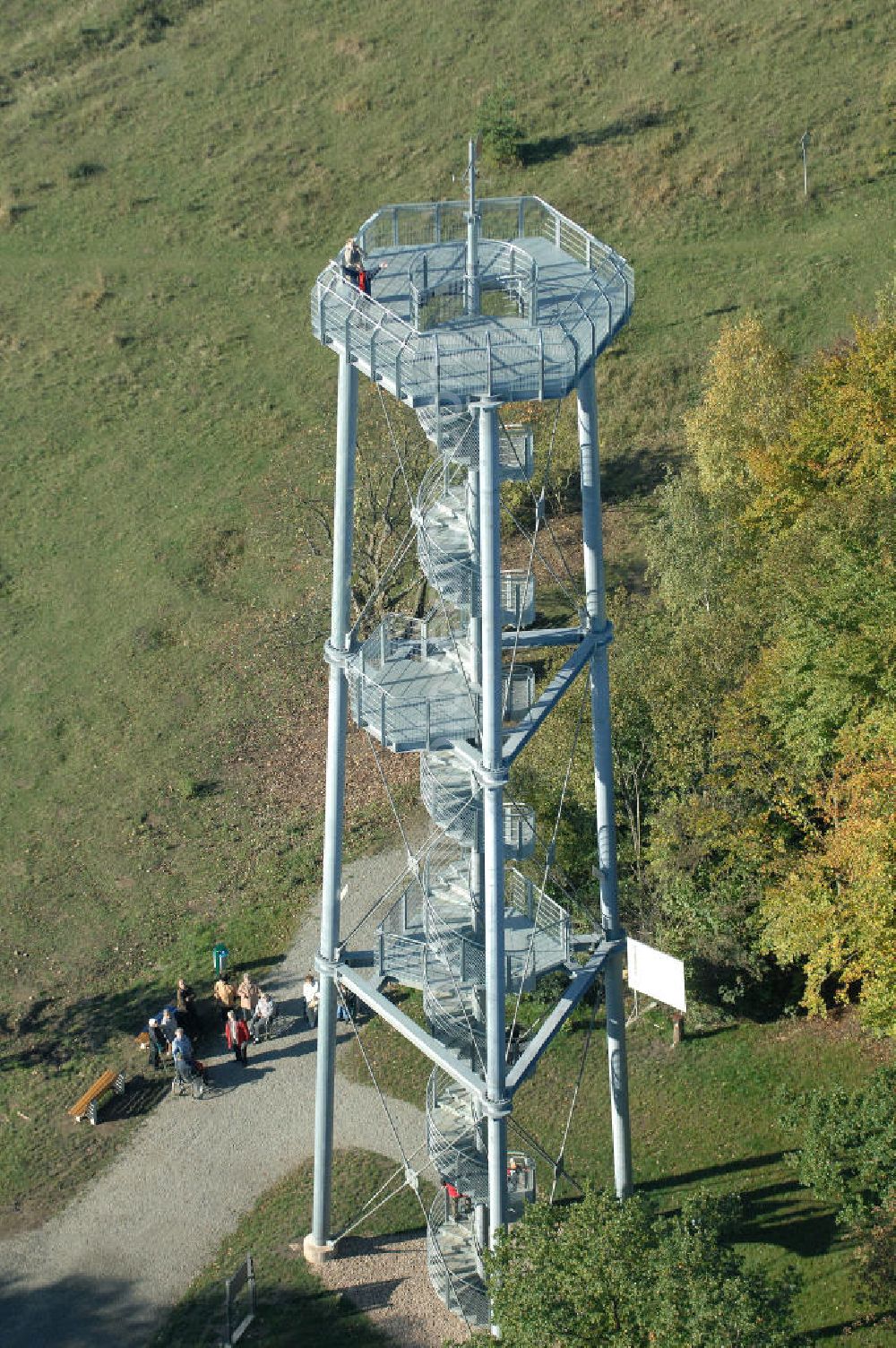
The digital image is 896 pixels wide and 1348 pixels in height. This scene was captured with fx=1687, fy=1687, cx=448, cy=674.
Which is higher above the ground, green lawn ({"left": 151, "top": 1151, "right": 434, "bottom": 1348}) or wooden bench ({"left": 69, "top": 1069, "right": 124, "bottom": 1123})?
Result: wooden bench ({"left": 69, "top": 1069, "right": 124, "bottom": 1123})

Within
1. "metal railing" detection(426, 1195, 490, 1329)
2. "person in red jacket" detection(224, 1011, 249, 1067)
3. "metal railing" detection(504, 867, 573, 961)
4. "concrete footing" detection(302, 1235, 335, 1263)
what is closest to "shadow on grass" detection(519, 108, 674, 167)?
"person in red jacket" detection(224, 1011, 249, 1067)

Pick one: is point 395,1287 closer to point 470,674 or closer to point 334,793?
point 334,793

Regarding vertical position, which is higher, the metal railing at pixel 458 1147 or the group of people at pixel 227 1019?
the group of people at pixel 227 1019

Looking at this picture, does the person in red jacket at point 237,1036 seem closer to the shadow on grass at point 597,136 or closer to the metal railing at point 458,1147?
the metal railing at point 458,1147

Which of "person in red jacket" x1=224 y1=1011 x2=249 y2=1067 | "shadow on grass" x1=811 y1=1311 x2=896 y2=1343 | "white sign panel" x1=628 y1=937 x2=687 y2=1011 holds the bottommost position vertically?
"shadow on grass" x1=811 y1=1311 x2=896 y2=1343

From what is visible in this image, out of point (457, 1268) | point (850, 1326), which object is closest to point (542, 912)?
point (457, 1268)

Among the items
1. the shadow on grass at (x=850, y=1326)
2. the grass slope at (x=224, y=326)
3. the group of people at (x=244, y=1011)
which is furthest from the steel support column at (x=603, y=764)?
the grass slope at (x=224, y=326)

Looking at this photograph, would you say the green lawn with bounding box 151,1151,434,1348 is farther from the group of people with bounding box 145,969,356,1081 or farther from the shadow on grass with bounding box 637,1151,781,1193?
the shadow on grass with bounding box 637,1151,781,1193
